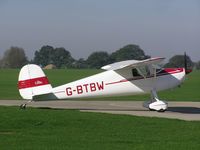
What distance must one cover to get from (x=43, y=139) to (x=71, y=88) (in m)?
8.16

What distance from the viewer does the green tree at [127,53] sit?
132m

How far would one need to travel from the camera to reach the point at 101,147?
9.40m

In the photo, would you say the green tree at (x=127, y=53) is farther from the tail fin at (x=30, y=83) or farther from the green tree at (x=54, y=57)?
the tail fin at (x=30, y=83)

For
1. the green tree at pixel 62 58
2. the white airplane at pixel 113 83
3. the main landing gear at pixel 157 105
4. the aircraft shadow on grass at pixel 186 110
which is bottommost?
the aircraft shadow on grass at pixel 186 110

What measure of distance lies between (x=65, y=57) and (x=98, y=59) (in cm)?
1357

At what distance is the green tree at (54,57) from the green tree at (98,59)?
673cm

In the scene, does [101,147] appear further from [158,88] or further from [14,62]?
[14,62]

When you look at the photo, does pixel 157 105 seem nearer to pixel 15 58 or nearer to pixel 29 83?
pixel 29 83

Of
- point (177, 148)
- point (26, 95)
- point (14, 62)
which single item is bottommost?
point (177, 148)

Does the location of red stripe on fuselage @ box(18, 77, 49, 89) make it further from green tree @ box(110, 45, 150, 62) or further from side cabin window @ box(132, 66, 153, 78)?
green tree @ box(110, 45, 150, 62)

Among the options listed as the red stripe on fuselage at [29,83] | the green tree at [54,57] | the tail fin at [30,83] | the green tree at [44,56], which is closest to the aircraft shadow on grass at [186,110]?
the tail fin at [30,83]

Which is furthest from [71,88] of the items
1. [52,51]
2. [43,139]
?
[52,51]

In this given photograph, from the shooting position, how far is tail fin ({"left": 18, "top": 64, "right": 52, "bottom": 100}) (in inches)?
706

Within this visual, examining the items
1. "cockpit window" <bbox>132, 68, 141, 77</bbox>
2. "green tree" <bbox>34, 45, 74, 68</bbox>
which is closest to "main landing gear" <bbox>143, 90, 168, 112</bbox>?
"cockpit window" <bbox>132, 68, 141, 77</bbox>
